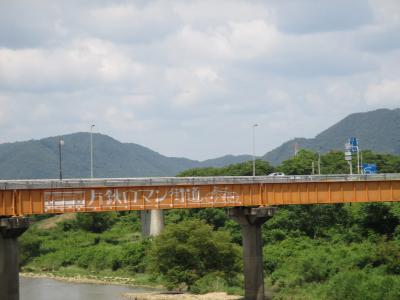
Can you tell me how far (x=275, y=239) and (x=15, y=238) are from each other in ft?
180

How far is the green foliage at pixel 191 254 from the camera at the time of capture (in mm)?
84938

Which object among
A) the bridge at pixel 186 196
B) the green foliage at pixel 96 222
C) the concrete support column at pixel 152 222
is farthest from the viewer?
the green foliage at pixel 96 222

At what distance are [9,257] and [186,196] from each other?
17163mm

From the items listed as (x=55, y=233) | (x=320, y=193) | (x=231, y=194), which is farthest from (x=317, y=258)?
(x=55, y=233)

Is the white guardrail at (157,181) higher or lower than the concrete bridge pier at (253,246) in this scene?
higher

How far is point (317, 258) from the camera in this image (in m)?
87.3

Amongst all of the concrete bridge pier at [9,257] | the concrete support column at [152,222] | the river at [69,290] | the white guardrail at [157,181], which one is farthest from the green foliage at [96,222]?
the concrete bridge pier at [9,257]

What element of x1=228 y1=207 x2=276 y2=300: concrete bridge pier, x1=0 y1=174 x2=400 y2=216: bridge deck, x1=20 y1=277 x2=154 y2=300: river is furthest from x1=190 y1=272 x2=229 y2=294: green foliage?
x1=0 y1=174 x2=400 y2=216: bridge deck

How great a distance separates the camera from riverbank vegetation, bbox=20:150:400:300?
78.4m

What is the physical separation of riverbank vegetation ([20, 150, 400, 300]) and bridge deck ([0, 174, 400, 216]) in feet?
29.3

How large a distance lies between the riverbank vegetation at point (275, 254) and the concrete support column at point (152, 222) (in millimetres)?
6557

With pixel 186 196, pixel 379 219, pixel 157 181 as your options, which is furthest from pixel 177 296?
pixel 379 219

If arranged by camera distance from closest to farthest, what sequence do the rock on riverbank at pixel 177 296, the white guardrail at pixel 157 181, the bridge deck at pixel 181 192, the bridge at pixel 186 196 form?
1. the bridge at pixel 186 196
2. the white guardrail at pixel 157 181
3. the bridge deck at pixel 181 192
4. the rock on riverbank at pixel 177 296

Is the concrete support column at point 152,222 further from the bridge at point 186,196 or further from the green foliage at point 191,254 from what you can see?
the bridge at point 186,196
